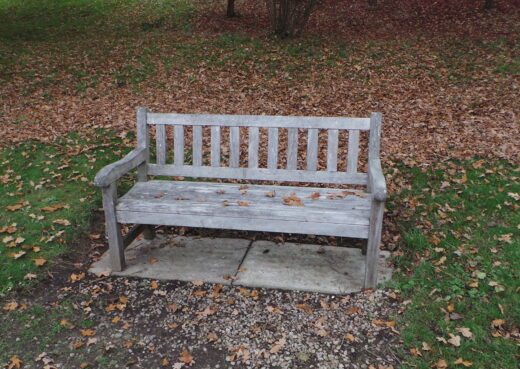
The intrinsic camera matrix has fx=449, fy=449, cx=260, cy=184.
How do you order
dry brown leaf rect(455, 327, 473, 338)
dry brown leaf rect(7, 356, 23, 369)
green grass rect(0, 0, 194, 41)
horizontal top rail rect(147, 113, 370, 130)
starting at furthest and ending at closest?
green grass rect(0, 0, 194, 41)
horizontal top rail rect(147, 113, 370, 130)
dry brown leaf rect(455, 327, 473, 338)
dry brown leaf rect(7, 356, 23, 369)

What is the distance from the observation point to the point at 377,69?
10180 millimetres

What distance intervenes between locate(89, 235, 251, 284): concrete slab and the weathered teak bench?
164 mm

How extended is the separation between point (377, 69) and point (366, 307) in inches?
311

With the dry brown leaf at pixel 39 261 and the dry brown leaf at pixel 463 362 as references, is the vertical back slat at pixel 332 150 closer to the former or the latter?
the dry brown leaf at pixel 463 362

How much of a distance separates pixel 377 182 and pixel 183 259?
6.16ft

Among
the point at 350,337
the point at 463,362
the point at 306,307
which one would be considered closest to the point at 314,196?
the point at 306,307

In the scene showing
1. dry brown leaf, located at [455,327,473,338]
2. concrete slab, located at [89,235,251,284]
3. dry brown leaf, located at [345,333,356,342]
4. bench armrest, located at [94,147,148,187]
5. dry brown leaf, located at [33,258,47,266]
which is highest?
bench armrest, located at [94,147,148,187]

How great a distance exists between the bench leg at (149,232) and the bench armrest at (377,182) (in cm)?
214

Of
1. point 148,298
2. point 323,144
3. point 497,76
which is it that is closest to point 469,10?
point 497,76

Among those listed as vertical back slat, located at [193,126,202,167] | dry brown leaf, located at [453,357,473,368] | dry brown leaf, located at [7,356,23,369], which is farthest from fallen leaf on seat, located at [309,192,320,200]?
dry brown leaf, located at [7,356,23,369]

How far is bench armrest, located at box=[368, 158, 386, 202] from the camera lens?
3225mm

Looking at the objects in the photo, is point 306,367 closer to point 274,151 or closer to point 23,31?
point 274,151

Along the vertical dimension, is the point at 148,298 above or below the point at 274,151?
below

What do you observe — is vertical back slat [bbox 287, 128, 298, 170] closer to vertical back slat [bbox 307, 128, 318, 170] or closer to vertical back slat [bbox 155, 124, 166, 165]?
vertical back slat [bbox 307, 128, 318, 170]
